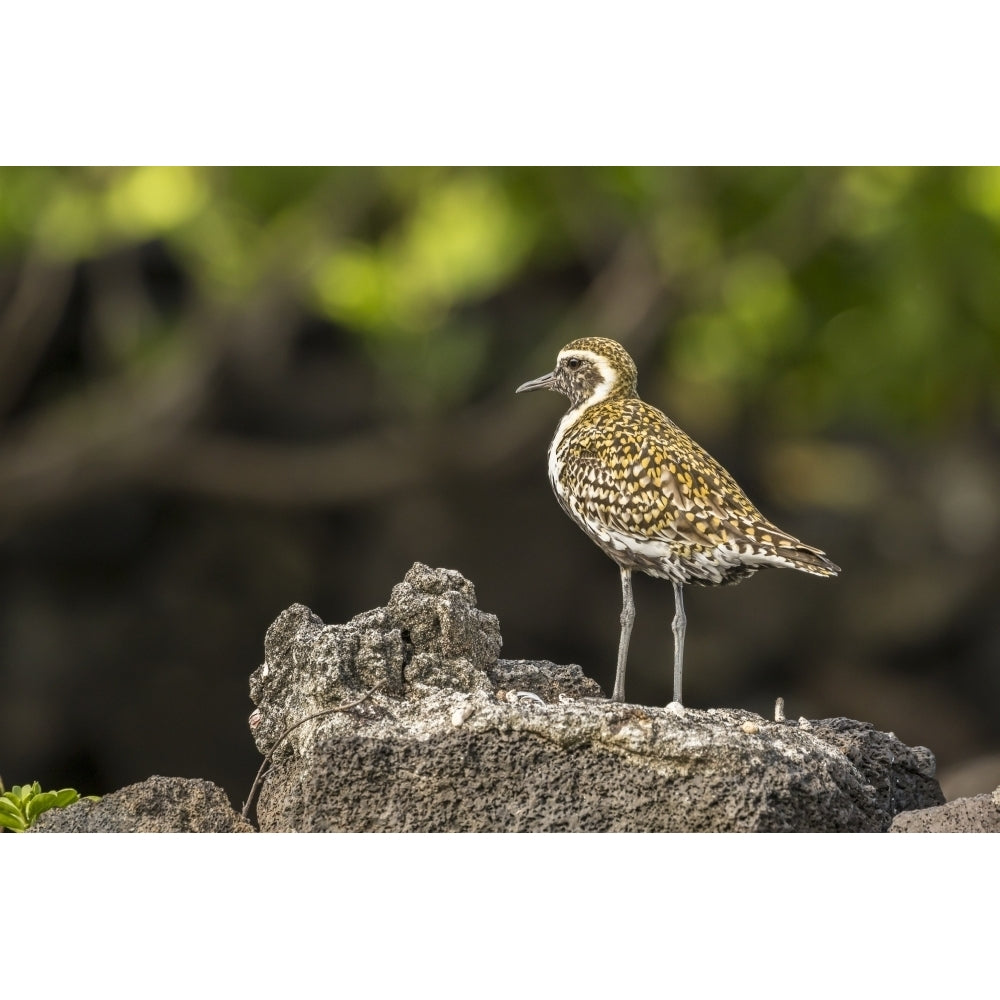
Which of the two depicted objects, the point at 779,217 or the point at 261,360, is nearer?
the point at 779,217

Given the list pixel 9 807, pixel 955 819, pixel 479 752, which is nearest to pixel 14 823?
pixel 9 807

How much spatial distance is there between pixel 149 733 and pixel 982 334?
420 cm

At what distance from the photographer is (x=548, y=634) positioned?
8289 mm

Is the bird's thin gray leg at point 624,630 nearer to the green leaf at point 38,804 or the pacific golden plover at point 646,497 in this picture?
the pacific golden plover at point 646,497

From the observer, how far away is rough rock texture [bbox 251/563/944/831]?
14.7ft

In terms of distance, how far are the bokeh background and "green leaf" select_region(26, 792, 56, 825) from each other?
1451 mm

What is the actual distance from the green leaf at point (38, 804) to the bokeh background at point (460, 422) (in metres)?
1.45

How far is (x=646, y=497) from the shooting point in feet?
16.1

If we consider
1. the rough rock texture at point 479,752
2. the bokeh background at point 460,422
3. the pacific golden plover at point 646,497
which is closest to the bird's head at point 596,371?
the pacific golden plover at point 646,497

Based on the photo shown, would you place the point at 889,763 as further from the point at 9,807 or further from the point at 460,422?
the point at 460,422

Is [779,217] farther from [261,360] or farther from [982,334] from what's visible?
[261,360]

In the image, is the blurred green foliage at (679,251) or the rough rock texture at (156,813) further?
the blurred green foliage at (679,251)

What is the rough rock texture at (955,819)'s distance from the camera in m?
4.74

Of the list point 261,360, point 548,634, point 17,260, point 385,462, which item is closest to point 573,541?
point 548,634
